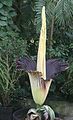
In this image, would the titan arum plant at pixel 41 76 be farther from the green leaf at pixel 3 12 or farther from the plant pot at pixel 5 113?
the green leaf at pixel 3 12

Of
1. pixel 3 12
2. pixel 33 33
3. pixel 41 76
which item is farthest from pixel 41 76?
pixel 33 33

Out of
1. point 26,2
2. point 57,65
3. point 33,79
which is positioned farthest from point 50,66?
point 26,2

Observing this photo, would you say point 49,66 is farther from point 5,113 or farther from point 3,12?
point 3,12

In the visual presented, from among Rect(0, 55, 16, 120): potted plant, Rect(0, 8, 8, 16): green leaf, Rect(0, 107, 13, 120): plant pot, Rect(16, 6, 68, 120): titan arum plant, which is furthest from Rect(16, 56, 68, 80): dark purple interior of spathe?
Rect(0, 8, 8, 16): green leaf

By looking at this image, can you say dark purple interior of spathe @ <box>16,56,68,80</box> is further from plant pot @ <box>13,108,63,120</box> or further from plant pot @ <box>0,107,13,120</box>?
plant pot @ <box>0,107,13,120</box>

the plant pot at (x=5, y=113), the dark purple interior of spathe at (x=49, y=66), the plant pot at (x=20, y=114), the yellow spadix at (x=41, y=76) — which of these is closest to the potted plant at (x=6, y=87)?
the plant pot at (x=5, y=113)

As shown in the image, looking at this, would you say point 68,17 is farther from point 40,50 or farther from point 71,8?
point 40,50

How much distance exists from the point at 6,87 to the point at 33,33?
1.25m

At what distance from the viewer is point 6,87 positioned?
10.9 ft

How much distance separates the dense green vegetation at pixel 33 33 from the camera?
11.5ft

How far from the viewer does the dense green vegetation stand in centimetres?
350

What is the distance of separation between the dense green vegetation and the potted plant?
15 mm

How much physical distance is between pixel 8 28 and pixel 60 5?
0.76m

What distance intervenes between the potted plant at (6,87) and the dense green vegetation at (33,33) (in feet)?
0.05
